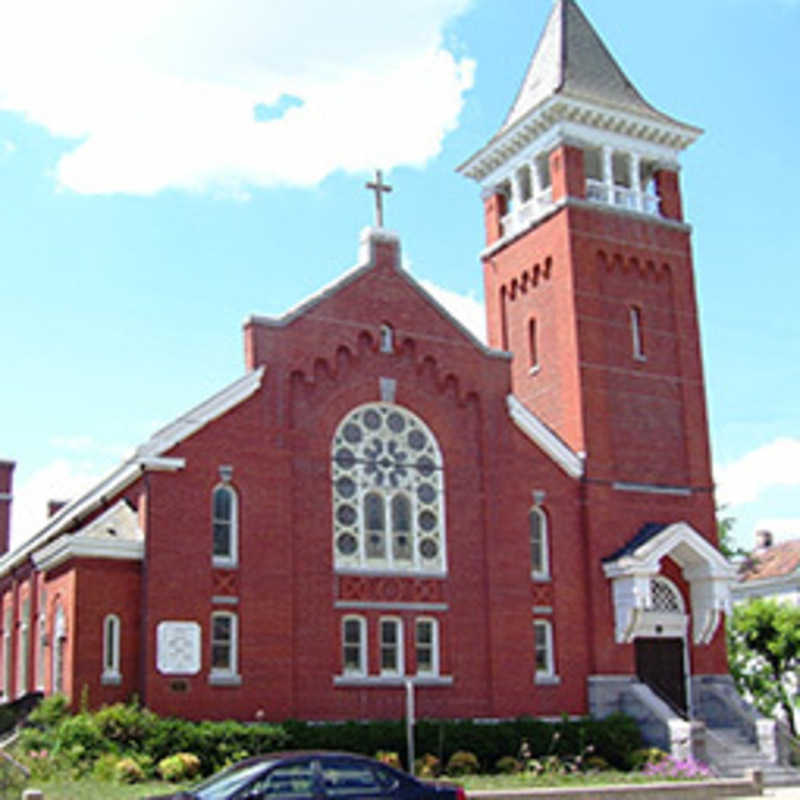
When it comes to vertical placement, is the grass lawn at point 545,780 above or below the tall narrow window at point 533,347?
below

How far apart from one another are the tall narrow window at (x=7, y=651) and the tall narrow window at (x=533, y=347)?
18033mm

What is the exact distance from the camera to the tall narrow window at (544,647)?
109 ft

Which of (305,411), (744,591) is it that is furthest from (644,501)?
(744,591)

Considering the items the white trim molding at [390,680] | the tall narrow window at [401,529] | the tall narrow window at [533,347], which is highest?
the tall narrow window at [533,347]

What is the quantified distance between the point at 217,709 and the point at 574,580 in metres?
11.0

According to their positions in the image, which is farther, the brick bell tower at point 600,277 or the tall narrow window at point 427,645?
the brick bell tower at point 600,277

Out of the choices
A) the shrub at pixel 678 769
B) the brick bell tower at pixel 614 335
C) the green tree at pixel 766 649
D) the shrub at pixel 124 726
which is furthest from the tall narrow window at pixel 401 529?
the green tree at pixel 766 649

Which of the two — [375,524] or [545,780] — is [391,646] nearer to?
[375,524]

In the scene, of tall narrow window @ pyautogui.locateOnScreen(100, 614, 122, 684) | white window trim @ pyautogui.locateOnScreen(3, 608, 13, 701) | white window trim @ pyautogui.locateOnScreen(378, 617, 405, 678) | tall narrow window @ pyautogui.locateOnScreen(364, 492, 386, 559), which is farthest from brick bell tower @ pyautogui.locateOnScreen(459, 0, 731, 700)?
white window trim @ pyautogui.locateOnScreen(3, 608, 13, 701)

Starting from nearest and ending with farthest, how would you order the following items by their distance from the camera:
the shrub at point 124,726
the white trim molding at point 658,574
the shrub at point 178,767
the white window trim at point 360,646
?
the shrub at point 178,767 → the shrub at point 124,726 → the white window trim at point 360,646 → the white trim molding at point 658,574

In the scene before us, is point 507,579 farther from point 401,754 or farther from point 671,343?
point 671,343

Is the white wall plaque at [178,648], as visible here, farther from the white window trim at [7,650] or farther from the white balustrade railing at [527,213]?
the white balustrade railing at [527,213]

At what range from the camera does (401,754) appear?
93.7 feet

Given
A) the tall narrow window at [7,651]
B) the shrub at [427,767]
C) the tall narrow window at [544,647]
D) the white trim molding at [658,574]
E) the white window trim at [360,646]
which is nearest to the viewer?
the shrub at [427,767]
